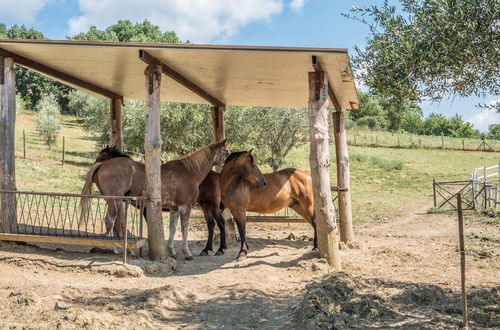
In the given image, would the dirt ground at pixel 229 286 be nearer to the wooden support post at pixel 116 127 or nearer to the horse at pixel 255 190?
the horse at pixel 255 190

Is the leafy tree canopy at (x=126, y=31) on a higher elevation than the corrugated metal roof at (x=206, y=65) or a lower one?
higher

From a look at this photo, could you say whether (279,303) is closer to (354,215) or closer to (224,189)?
(224,189)

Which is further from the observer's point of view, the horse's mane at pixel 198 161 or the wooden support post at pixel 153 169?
the horse's mane at pixel 198 161

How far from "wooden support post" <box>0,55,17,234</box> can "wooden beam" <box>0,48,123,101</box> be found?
0.71 feet

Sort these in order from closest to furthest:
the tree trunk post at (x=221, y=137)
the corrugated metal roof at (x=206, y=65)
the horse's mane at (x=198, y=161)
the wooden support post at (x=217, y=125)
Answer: the corrugated metal roof at (x=206, y=65), the horse's mane at (x=198, y=161), the tree trunk post at (x=221, y=137), the wooden support post at (x=217, y=125)

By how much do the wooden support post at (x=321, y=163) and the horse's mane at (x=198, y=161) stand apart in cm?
246

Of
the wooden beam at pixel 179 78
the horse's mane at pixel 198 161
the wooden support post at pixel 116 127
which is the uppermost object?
the wooden beam at pixel 179 78

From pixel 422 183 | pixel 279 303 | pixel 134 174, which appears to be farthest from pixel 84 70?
pixel 422 183

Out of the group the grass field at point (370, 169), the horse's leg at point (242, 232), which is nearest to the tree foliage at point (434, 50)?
the horse's leg at point (242, 232)

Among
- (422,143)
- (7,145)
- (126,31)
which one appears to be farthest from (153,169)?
(126,31)

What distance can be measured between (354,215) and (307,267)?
9.97 m

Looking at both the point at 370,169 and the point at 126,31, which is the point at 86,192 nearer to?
the point at 370,169

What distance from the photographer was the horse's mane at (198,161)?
9648mm

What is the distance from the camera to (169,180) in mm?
9211
